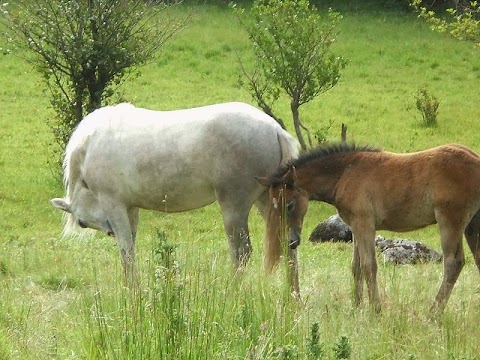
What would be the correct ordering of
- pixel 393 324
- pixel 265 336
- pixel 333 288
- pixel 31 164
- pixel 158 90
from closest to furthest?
pixel 265 336
pixel 393 324
pixel 333 288
pixel 31 164
pixel 158 90

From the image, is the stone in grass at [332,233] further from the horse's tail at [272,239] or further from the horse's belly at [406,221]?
the horse's tail at [272,239]

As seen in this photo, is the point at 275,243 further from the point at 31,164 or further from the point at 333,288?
the point at 31,164

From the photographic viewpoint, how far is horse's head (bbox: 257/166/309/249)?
8.37 m

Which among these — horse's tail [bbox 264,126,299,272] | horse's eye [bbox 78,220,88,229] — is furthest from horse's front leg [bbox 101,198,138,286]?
horse's tail [bbox 264,126,299,272]

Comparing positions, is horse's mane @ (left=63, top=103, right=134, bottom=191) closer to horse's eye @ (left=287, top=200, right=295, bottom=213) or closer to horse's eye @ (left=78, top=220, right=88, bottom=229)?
horse's eye @ (left=78, top=220, right=88, bottom=229)

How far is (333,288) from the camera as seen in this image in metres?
8.76

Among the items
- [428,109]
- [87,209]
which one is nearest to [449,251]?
[87,209]

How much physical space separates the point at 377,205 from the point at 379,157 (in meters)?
0.46

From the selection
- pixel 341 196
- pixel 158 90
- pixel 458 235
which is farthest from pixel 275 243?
pixel 158 90

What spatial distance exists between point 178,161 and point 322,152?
134 centimetres

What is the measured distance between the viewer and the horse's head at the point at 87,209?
31.7 feet

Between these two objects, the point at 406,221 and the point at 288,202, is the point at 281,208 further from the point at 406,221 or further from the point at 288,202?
the point at 406,221

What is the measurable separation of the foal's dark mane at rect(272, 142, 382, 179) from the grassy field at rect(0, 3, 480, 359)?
97cm

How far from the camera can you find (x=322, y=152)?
8.62m
